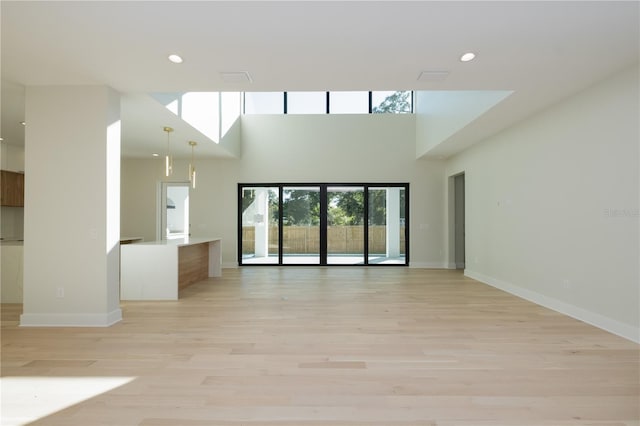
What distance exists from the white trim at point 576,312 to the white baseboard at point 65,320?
5200mm

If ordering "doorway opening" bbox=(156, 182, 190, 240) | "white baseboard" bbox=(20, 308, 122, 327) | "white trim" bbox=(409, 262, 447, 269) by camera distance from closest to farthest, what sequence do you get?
"white baseboard" bbox=(20, 308, 122, 327)
"white trim" bbox=(409, 262, 447, 269)
"doorway opening" bbox=(156, 182, 190, 240)

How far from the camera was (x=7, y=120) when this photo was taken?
512cm

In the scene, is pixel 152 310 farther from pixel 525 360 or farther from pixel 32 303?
pixel 525 360

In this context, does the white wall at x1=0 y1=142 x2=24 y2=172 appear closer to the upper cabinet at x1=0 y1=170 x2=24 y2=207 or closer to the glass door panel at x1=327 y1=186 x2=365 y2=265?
the upper cabinet at x1=0 y1=170 x2=24 y2=207

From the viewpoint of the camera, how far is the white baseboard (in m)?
3.69

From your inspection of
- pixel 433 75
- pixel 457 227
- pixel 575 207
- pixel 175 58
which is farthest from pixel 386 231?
pixel 175 58

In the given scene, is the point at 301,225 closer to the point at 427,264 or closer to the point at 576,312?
the point at 427,264

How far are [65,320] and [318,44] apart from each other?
3823 millimetres

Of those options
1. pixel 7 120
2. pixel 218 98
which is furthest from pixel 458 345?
pixel 7 120

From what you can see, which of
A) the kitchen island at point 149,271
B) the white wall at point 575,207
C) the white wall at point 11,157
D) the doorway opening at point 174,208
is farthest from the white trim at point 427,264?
the white wall at point 11,157

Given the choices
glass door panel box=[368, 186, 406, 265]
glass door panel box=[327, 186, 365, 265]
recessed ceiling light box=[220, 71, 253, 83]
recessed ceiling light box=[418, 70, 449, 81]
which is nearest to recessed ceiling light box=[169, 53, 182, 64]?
recessed ceiling light box=[220, 71, 253, 83]

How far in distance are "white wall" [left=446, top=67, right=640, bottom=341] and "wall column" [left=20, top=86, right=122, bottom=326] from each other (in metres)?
5.27

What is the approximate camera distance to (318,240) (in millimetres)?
8414

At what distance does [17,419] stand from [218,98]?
609 centimetres
